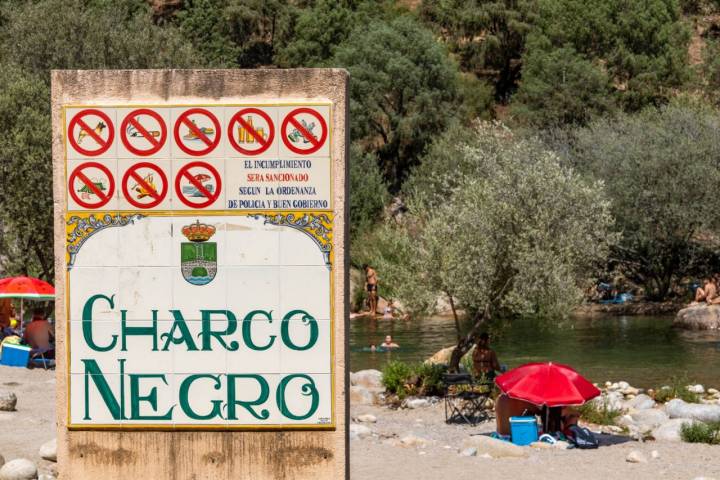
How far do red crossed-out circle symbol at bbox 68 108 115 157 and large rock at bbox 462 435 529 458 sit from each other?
825 centimetres

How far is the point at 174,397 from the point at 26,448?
5315 millimetres

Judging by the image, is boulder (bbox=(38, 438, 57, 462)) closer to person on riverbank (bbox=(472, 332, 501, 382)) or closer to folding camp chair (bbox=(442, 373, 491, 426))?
folding camp chair (bbox=(442, 373, 491, 426))

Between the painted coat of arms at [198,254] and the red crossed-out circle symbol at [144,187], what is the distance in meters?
0.41

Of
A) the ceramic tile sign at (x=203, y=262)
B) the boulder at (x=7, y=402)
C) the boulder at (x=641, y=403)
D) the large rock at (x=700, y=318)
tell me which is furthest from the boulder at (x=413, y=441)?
the large rock at (x=700, y=318)

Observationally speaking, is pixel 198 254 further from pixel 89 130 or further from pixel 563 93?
pixel 563 93

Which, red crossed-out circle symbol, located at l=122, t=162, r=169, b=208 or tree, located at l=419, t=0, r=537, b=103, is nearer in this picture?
red crossed-out circle symbol, located at l=122, t=162, r=169, b=208

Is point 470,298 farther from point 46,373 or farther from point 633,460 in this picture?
point 46,373

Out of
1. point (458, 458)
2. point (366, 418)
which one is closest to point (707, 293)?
point (366, 418)

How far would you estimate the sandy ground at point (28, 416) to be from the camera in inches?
628

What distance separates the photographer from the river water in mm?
29234

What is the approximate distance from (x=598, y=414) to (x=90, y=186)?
12.6m

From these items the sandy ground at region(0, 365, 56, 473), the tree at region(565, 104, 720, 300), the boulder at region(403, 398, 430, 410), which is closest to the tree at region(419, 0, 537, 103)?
the tree at region(565, 104, 720, 300)

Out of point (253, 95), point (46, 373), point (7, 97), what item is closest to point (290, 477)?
point (253, 95)

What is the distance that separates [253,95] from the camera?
453 inches
